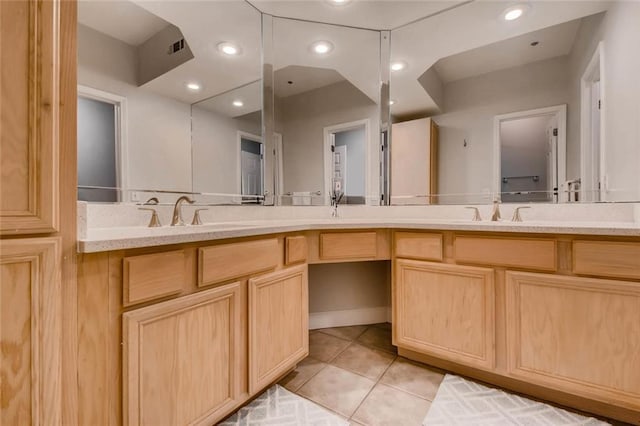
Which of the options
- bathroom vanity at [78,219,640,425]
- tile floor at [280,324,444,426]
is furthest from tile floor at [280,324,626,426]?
bathroom vanity at [78,219,640,425]

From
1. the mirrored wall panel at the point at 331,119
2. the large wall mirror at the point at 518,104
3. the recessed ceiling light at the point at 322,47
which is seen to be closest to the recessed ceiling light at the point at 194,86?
the mirrored wall panel at the point at 331,119

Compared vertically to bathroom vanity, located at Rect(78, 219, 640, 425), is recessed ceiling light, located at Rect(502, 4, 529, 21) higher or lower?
higher

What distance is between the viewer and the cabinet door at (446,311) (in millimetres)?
1442

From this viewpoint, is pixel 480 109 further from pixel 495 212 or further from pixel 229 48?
pixel 229 48

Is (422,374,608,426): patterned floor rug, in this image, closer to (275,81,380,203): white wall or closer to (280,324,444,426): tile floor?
(280,324,444,426): tile floor

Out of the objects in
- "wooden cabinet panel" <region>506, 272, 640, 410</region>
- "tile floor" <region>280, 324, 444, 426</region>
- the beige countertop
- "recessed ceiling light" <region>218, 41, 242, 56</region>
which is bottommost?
"tile floor" <region>280, 324, 444, 426</region>

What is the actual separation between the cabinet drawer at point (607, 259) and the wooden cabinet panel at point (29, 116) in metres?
1.92

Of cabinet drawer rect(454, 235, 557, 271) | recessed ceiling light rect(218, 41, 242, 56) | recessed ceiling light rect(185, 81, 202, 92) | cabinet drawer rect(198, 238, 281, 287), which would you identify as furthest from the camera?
recessed ceiling light rect(218, 41, 242, 56)

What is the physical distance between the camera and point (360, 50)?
2.30 meters

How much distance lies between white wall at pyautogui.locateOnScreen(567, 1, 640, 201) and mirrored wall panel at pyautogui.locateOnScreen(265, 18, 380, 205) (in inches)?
53.3

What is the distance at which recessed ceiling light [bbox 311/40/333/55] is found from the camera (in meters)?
2.24

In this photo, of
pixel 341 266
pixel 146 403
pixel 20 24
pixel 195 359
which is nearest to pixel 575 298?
pixel 341 266

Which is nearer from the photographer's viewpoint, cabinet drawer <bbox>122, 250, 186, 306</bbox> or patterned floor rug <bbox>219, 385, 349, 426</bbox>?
cabinet drawer <bbox>122, 250, 186, 306</bbox>

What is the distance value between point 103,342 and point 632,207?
2.45m
